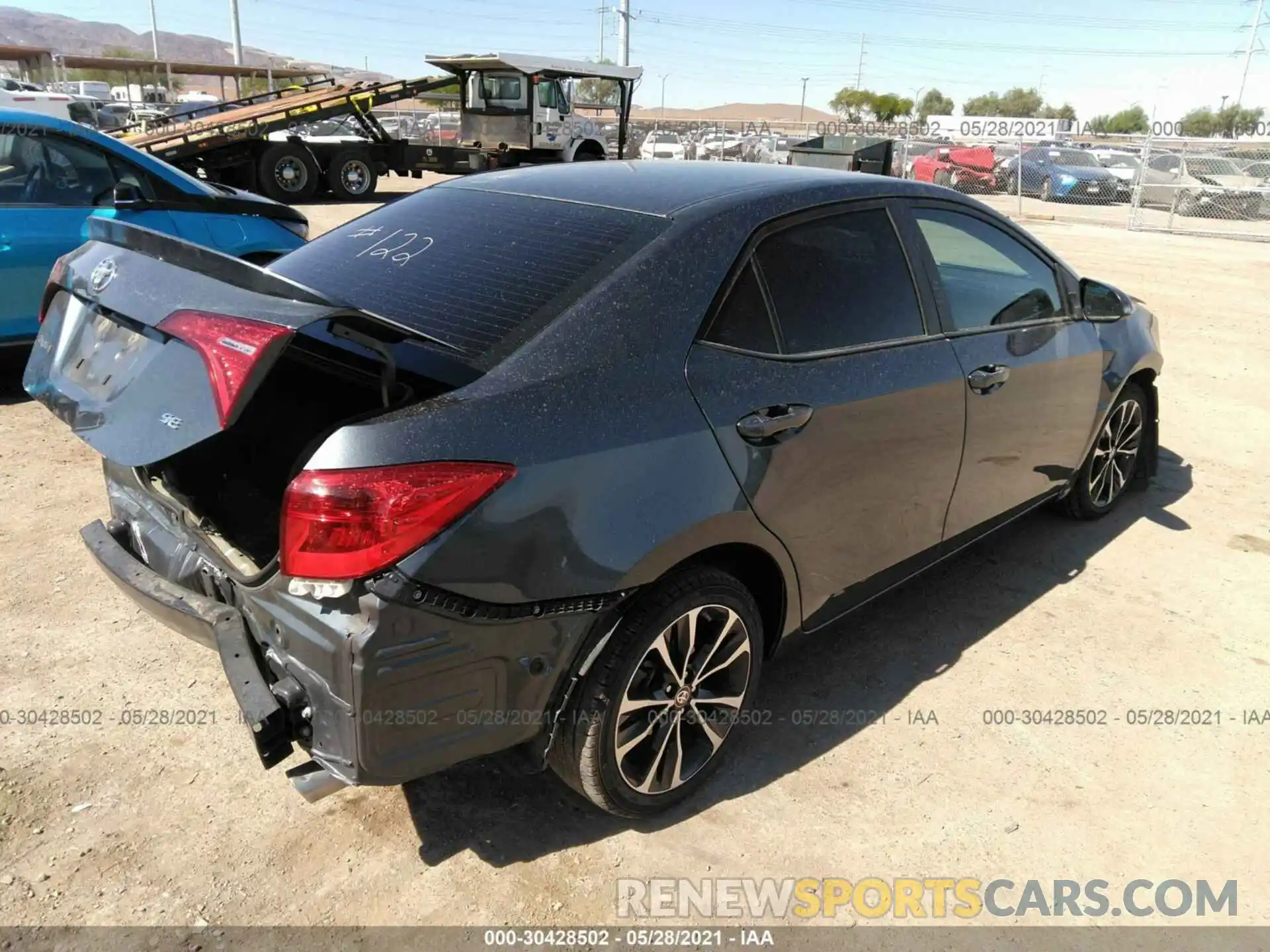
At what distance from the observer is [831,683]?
3373 mm

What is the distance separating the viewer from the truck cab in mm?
18969

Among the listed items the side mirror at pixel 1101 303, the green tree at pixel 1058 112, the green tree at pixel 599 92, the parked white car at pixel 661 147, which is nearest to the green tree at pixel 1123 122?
the green tree at pixel 1058 112

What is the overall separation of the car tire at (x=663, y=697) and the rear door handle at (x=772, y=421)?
1.29ft

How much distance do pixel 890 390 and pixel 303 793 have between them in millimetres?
2061

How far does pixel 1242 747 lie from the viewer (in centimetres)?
311

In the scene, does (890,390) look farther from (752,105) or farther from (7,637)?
(752,105)

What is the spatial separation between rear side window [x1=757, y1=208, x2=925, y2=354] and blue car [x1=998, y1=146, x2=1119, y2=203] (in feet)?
72.9

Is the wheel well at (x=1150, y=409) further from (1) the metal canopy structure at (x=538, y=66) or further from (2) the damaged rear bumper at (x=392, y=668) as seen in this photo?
(1) the metal canopy structure at (x=538, y=66)

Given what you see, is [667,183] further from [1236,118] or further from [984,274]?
[1236,118]

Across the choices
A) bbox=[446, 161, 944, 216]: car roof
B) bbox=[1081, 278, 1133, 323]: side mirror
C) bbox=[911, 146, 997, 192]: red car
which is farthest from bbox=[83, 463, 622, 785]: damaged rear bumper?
bbox=[911, 146, 997, 192]: red car

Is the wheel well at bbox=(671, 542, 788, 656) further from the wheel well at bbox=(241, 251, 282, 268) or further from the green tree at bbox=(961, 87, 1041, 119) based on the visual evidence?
the green tree at bbox=(961, 87, 1041, 119)

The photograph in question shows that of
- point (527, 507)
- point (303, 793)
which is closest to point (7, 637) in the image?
point (303, 793)

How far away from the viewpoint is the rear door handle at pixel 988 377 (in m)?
3.30

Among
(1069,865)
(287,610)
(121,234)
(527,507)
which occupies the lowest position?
(1069,865)
